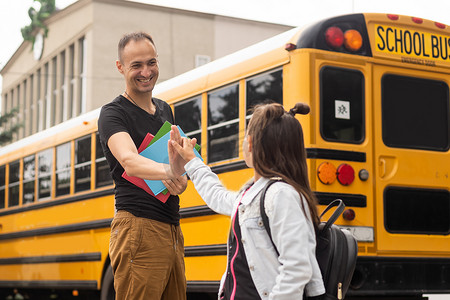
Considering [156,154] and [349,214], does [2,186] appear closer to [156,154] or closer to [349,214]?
[349,214]

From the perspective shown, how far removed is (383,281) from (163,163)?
257 centimetres

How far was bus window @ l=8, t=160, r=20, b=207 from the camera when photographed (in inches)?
380

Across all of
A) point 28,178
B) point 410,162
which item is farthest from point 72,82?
point 410,162

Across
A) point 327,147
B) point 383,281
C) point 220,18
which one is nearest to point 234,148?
point 327,147

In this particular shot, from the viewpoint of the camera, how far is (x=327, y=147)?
5051 mm

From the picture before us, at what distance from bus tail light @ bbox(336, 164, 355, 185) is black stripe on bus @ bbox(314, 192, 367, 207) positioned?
0.09 metres

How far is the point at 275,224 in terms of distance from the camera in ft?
7.41

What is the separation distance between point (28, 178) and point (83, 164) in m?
1.85

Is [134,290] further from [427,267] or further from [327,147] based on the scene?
[427,267]

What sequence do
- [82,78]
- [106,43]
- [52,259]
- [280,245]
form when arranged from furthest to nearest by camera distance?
[82,78]
[106,43]
[52,259]
[280,245]

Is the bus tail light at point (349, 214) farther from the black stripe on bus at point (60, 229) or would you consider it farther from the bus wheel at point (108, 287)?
the black stripe on bus at point (60, 229)

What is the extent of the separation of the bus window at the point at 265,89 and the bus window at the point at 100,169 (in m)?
2.21

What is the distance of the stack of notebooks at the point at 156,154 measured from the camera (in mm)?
3010

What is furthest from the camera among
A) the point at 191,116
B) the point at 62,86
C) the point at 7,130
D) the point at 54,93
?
the point at 54,93
